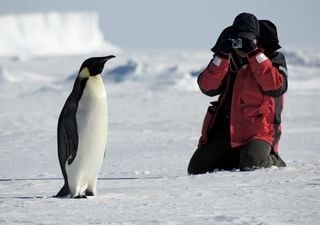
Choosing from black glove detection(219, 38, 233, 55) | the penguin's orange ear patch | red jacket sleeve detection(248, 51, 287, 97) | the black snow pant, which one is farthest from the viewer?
the black snow pant

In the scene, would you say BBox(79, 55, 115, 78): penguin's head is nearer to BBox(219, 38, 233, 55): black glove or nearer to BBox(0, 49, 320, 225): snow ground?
BBox(0, 49, 320, 225): snow ground

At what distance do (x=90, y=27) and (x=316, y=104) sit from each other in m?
74.5

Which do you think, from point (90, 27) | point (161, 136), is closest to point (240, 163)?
point (161, 136)

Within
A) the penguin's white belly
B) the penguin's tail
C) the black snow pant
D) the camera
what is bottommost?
the black snow pant

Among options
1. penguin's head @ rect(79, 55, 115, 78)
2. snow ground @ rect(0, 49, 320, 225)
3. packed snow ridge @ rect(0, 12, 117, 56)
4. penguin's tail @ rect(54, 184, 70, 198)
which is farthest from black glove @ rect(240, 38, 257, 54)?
packed snow ridge @ rect(0, 12, 117, 56)

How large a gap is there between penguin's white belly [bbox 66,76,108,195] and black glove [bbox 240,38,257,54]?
44.6 inches

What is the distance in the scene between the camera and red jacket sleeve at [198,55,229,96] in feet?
16.8

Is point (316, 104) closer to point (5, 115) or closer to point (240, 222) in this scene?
point (5, 115)

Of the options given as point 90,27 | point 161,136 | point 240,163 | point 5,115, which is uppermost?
point 240,163

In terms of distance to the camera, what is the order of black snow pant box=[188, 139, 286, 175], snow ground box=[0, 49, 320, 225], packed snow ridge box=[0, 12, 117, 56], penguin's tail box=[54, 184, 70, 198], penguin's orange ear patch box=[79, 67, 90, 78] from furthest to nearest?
packed snow ridge box=[0, 12, 117, 56] < black snow pant box=[188, 139, 286, 175] < penguin's orange ear patch box=[79, 67, 90, 78] < penguin's tail box=[54, 184, 70, 198] < snow ground box=[0, 49, 320, 225]

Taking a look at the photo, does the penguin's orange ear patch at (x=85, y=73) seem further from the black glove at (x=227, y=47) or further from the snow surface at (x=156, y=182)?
the black glove at (x=227, y=47)

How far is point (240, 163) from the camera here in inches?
203

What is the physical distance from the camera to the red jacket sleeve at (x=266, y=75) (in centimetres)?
494

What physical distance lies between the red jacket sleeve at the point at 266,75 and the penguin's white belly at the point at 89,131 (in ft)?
3.67
